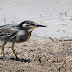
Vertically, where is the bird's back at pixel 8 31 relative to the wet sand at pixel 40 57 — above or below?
above

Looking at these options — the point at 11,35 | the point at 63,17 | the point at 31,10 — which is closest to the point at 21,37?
the point at 11,35

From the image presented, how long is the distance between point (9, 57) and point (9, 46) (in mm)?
905

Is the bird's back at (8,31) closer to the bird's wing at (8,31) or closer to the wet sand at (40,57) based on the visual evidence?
the bird's wing at (8,31)

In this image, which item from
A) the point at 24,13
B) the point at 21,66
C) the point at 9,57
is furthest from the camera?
the point at 24,13

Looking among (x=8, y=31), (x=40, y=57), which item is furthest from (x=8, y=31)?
(x=40, y=57)

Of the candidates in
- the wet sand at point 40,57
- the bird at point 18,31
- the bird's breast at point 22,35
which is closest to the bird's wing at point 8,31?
the bird at point 18,31

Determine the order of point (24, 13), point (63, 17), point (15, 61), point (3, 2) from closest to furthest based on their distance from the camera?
point (15, 61) → point (63, 17) → point (24, 13) → point (3, 2)

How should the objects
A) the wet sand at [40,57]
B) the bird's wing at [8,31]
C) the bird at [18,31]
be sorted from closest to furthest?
the wet sand at [40,57] → the bird at [18,31] → the bird's wing at [8,31]

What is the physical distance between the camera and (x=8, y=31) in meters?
5.14

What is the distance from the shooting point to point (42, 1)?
1267cm

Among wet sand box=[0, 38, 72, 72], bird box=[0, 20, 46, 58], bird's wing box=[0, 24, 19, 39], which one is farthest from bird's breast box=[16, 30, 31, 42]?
wet sand box=[0, 38, 72, 72]

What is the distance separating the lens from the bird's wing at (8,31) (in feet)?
16.6

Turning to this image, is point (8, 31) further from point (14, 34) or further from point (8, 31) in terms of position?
point (14, 34)

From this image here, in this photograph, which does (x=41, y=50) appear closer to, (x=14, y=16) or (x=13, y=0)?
(x=14, y=16)
